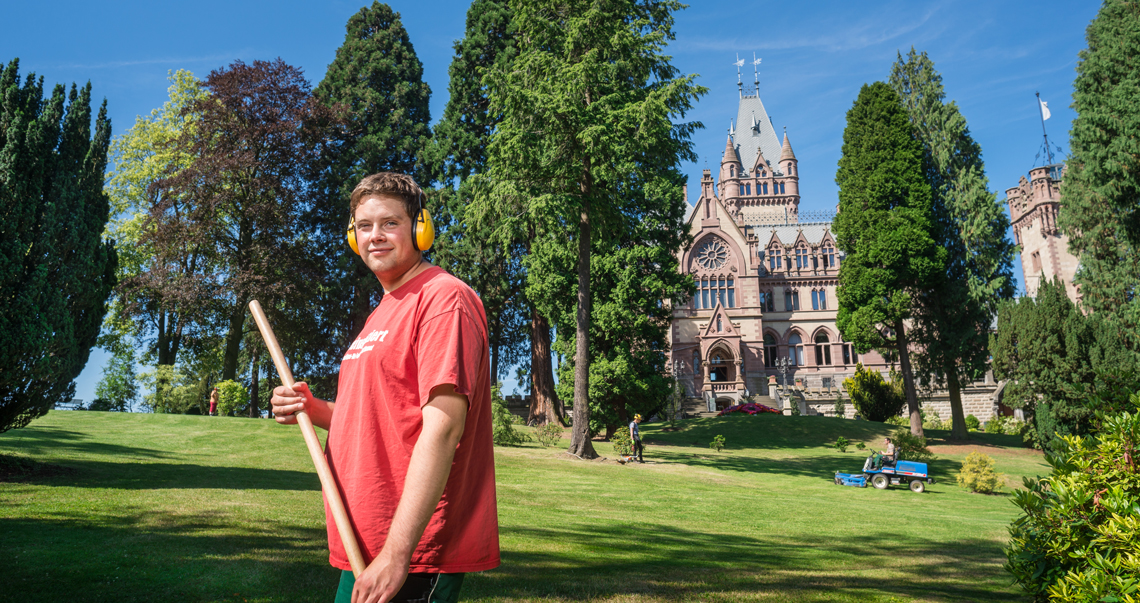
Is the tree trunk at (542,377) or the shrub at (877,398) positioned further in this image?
the shrub at (877,398)

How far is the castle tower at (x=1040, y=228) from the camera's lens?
4278cm

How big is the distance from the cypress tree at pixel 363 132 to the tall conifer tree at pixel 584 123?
12590mm

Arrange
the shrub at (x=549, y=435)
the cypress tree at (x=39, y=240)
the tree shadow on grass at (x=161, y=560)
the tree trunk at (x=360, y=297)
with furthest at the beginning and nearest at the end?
the tree trunk at (x=360, y=297) < the shrub at (x=549, y=435) < the cypress tree at (x=39, y=240) < the tree shadow on grass at (x=161, y=560)

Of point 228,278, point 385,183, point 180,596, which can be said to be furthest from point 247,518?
point 228,278

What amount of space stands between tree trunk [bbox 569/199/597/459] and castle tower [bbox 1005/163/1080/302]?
117ft

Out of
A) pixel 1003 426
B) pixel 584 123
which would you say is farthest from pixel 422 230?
pixel 1003 426

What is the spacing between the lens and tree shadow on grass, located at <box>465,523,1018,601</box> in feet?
20.5

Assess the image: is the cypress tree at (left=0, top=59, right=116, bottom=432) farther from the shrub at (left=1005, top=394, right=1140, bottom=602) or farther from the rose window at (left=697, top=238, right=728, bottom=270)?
the rose window at (left=697, top=238, right=728, bottom=270)

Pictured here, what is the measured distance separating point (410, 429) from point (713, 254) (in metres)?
56.4

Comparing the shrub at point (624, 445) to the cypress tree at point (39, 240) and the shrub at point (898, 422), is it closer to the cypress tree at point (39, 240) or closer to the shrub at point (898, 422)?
the cypress tree at point (39, 240)

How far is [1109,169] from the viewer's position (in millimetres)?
21750

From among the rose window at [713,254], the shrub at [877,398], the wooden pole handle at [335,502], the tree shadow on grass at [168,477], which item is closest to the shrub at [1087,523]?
the wooden pole handle at [335,502]

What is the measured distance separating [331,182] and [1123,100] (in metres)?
31.0

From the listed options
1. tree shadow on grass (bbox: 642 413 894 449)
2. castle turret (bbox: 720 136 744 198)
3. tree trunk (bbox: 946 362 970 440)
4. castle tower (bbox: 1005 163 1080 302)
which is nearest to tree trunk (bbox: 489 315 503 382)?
tree shadow on grass (bbox: 642 413 894 449)
